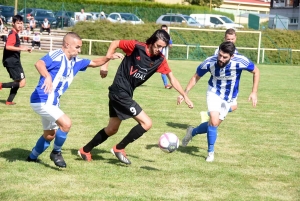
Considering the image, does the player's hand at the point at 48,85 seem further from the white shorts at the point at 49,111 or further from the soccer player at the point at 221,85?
the soccer player at the point at 221,85

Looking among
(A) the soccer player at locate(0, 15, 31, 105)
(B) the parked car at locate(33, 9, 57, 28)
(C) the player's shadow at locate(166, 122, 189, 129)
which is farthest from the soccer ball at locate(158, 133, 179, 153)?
(B) the parked car at locate(33, 9, 57, 28)

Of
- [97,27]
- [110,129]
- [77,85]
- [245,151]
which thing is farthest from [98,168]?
[97,27]

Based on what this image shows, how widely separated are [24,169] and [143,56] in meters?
1.96

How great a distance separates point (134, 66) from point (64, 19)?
32333 millimetres

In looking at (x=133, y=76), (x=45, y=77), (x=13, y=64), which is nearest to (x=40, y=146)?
(x=45, y=77)

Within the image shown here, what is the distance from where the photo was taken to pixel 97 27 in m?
32.6

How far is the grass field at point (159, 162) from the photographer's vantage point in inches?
232

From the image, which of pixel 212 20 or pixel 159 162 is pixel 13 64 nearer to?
pixel 159 162

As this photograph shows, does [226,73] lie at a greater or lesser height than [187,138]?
greater

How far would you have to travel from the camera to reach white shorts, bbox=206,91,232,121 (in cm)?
777

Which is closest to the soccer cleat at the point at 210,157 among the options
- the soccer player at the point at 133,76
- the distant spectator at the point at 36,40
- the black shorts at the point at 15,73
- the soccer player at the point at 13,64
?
the soccer player at the point at 133,76

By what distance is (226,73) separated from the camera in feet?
25.7

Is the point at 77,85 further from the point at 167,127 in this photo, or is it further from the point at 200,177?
the point at 200,177

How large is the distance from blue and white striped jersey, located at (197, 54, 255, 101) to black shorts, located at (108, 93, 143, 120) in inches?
59.5
